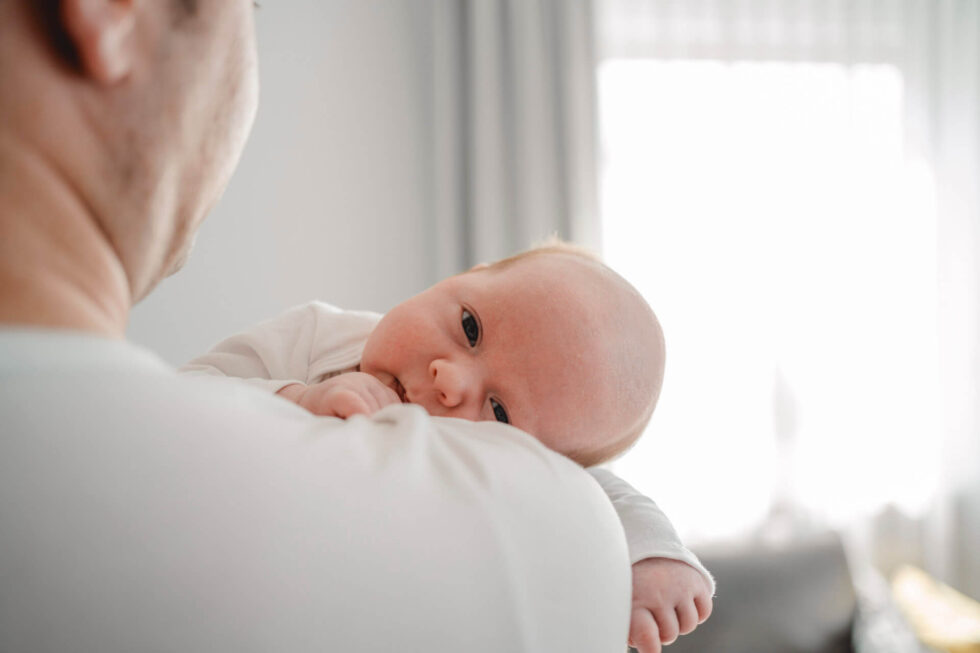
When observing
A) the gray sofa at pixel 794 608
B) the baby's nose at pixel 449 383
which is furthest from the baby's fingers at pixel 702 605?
the gray sofa at pixel 794 608

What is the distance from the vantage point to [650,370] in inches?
34.7

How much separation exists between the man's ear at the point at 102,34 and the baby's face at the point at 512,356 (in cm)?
51

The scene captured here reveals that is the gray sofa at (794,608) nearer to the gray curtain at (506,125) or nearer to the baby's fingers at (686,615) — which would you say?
the gray curtain at (506,125)

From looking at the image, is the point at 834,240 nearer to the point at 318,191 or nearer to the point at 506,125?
the point at 506,125

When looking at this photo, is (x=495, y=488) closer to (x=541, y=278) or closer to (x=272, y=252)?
(x=541, y=278)

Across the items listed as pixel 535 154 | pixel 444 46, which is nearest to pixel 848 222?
pixel 535 154

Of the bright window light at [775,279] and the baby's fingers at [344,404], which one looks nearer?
the baby's fingers at [344,404]

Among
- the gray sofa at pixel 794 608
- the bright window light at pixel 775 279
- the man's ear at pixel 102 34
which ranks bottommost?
the gray sofa at pixel 794 608

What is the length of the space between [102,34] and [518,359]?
0.59 metres

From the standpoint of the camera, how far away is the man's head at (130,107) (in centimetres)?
34

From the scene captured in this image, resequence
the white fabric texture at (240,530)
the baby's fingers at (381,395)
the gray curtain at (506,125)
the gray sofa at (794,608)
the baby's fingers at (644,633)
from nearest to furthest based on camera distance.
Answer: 1. the white fabric texture at (240,530)
2. the baby's fingers at (644,633)
3. the baby's fingers at (381,395)
4. the gray sofa at (794,608)
5. the gray curtain at (506,125)

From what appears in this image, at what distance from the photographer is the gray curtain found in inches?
105

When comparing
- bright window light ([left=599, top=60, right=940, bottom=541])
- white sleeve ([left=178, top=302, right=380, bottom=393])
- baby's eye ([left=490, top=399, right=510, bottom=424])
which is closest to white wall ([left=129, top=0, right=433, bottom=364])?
bright window light ([left=599, top=60, right=940, bottom=541])

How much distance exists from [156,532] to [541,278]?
0.66 meters
